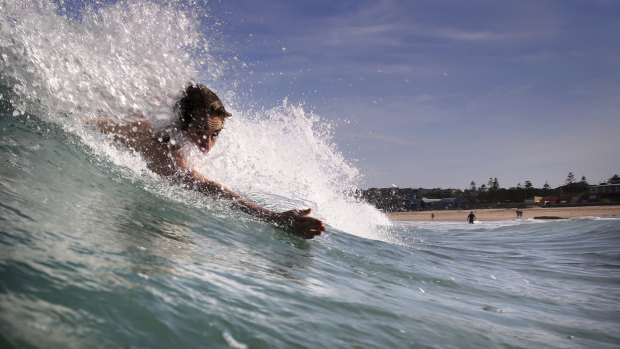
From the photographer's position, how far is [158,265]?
5.96 feet

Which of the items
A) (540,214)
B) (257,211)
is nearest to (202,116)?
(257,211)

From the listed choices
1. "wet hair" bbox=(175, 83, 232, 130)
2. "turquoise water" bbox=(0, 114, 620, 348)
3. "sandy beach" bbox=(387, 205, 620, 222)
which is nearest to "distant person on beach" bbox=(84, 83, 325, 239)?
"wet hair" bbox=(175, 83, 232, 130)

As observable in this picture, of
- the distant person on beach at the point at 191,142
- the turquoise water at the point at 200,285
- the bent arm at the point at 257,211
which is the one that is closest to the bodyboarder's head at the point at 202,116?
the distant person on beach at the point at 191,142

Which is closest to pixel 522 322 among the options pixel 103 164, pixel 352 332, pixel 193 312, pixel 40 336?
pixel 352 332

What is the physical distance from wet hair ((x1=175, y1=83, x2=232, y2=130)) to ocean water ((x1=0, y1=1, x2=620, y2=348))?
0.93 feet

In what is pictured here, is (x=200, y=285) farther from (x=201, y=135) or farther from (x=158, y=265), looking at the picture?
(x=201, y=135)

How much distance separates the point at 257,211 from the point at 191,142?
0.82 meters

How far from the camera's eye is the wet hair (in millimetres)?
3336

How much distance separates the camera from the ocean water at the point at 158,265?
1.37 meters

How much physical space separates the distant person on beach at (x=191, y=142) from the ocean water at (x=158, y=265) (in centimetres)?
14

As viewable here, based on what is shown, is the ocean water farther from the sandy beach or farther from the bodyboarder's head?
the sandy beach

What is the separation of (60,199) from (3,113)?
70.9 inches

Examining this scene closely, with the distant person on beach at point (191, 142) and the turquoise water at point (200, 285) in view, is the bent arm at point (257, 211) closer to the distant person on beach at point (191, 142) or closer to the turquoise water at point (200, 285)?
the distant person on beach at point (191, 142)

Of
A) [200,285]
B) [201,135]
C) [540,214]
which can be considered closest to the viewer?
[200,285]
